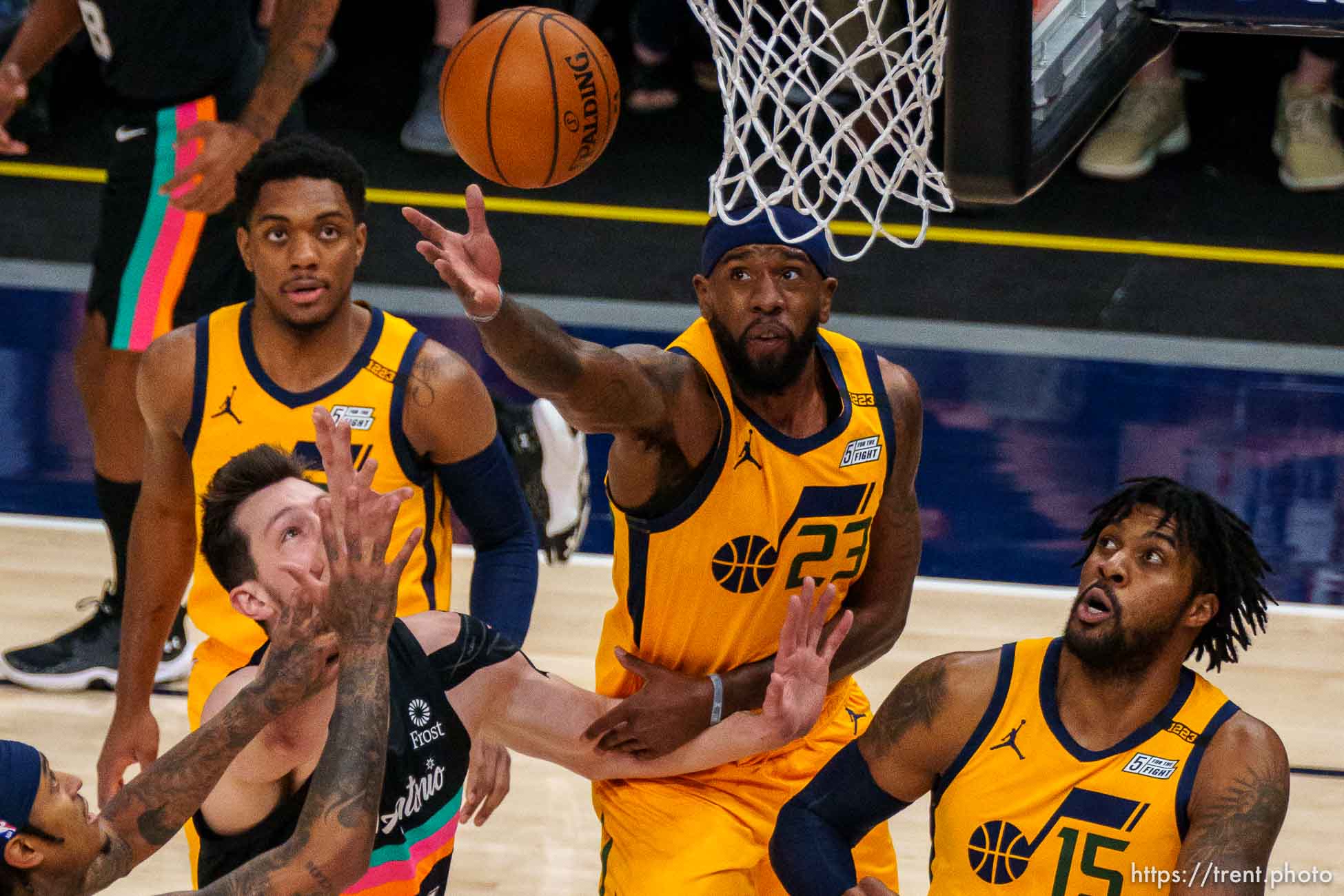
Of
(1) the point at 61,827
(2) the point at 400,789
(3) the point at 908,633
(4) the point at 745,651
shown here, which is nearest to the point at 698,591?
(4) the point at 745,651

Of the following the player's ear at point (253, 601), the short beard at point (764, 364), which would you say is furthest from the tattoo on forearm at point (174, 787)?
the short beard at point (764, 364)

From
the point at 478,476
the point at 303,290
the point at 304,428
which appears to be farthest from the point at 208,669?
the point at 303,290

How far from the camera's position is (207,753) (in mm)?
2768

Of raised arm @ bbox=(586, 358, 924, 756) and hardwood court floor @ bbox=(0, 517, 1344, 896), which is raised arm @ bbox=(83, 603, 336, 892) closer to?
raised arm @ bbox=(586, 358, 924, 756)

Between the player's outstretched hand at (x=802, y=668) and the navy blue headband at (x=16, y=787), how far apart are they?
53.2 inches

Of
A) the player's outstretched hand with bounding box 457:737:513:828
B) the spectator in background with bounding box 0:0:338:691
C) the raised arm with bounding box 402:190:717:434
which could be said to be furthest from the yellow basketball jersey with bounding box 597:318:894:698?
the spectator in background with bounding box 0:0:338:691

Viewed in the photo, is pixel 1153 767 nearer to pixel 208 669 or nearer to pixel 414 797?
pixel 414 797

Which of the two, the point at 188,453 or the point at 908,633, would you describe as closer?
the point at 188,453

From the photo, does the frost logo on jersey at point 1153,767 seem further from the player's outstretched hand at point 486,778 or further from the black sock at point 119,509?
the black sock at point 119,509

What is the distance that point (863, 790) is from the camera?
324cm

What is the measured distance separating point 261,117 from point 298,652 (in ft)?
7.76

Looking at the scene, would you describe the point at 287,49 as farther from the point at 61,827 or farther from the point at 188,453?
the point at 61,827

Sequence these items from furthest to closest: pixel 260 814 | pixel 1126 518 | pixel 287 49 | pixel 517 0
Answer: pixel 517 0
pixel 287 49
pixel 1126 518
pixel 260 814

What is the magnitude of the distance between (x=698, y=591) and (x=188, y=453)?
107cm
